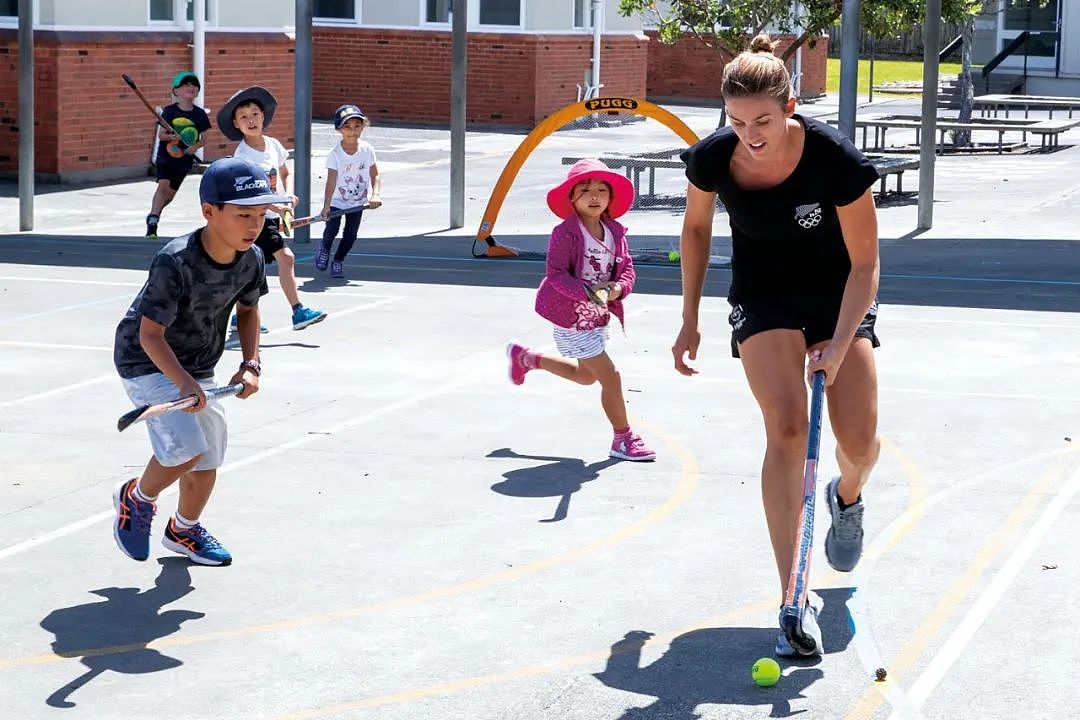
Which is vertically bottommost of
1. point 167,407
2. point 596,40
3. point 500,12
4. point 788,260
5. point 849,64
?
point 167,407

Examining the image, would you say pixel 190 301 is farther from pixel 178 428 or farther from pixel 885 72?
pixel 885 72

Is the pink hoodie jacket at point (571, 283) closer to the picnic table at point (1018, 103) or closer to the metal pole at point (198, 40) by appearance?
the metal pole at point (198, 40)

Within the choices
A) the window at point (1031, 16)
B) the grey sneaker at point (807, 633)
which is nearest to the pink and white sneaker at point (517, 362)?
the grey sneaker at point (807, 633)

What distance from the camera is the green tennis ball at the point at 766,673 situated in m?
5.60

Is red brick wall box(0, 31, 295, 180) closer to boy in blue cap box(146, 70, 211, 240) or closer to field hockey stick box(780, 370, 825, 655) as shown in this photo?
boy in blue cap box(146, 70, 211, 240)

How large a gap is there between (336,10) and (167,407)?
33.8 meters

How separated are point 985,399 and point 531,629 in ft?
16.6

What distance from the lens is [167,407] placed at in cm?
634

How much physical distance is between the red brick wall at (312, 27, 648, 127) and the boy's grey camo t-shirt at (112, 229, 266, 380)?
31041 mm

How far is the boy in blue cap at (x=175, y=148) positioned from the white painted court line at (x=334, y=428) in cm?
783

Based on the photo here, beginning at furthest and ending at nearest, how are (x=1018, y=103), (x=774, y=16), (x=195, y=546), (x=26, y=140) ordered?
(x=1018, y=103), (x=774, y=16), (x=26, y=140), (x=195, y=546)

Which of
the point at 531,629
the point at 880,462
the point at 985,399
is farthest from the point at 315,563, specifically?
the point at 985,399

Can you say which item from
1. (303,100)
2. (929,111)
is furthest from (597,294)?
(929,111)

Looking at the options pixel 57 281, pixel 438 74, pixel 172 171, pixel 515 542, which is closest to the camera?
pixel 515 542
